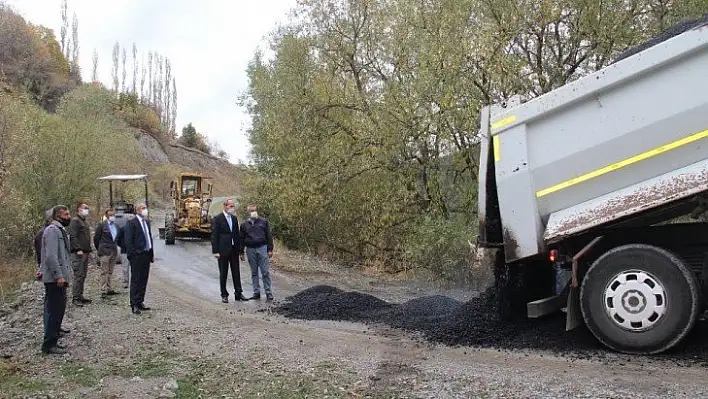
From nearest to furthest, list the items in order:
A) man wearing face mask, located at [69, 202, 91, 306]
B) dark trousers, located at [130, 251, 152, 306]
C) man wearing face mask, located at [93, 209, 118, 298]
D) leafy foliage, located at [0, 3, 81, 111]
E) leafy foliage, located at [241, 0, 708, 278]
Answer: dark trousers, located at [130, 251, 152, 306]
man wearing face mask, located at [69, 202, 91, 306]
man wearing face mask, located at [93, 209, 118, 298]
leafy foliage, located at [241, 0, 708, 278]
leafy foliage, located at [0, 3, 81, 111]

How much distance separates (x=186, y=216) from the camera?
73.7ft

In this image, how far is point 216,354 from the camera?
647 centimetres

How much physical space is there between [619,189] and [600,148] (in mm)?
386

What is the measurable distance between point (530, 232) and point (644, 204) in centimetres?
101

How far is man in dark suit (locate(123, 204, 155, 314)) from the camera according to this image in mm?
9352

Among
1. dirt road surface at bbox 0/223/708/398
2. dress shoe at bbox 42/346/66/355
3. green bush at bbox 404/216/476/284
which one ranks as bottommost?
dress shoe at bbox 42/346/66/355

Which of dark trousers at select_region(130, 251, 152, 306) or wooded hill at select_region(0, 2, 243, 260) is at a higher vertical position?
wooded hill at select_region(0, 2, 243, 260)

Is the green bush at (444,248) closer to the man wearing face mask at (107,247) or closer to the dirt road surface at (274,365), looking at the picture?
the dirt road surface at (274,365)

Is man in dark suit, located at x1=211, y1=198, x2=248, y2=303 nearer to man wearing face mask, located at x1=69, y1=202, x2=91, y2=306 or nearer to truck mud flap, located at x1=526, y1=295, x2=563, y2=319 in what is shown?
man wearing face mask, located at x1=69, y1=202, x2=91, y2=306

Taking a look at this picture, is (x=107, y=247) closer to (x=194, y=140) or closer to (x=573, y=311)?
(x=573, y=311)

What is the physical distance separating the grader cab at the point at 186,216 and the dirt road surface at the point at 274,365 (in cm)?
1240

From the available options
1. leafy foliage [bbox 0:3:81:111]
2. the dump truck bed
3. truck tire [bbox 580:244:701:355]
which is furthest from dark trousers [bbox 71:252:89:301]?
leafy foliage [bbox 0:3:81:111]

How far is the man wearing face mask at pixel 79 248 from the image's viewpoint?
10.1 meters

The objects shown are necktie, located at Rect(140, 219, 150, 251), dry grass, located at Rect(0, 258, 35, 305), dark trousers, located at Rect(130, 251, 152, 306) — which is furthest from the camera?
dry grass, located at Rect(0, 258, 35, 305)
